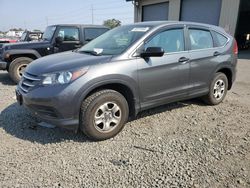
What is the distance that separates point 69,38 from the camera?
8062 millimetres

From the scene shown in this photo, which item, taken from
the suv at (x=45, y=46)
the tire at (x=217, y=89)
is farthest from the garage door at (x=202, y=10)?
the tire at (x=217, y=89)

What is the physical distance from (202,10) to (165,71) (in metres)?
14.0

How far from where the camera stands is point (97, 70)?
11.8 ft

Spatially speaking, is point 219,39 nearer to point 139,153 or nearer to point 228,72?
point 228,72

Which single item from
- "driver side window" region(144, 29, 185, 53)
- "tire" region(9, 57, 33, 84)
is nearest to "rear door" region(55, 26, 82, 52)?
"tire" region(9, 57, 33, 84)

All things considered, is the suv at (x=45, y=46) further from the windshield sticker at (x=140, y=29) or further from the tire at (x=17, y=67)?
the windshield sticker at (x=140, y=29)

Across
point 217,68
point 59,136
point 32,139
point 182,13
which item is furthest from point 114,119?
point 182,13

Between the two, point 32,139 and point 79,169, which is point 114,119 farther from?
point 32,139

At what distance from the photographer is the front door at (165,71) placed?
405 cm

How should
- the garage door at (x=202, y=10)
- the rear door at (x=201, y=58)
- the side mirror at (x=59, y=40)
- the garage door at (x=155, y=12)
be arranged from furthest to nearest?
the garage door at (x=155, y=12) → the garage door at (x=202, y=10) → the side mirror at (x=59, y=40) → the rear door at (x=201, y=58)

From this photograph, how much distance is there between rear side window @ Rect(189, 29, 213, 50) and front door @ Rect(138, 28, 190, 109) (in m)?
0.27

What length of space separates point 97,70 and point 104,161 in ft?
4.12

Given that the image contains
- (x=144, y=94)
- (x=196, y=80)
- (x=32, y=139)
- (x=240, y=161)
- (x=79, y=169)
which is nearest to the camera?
(x=79, y=169)

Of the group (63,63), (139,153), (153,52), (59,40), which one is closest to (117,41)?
(153,52)
